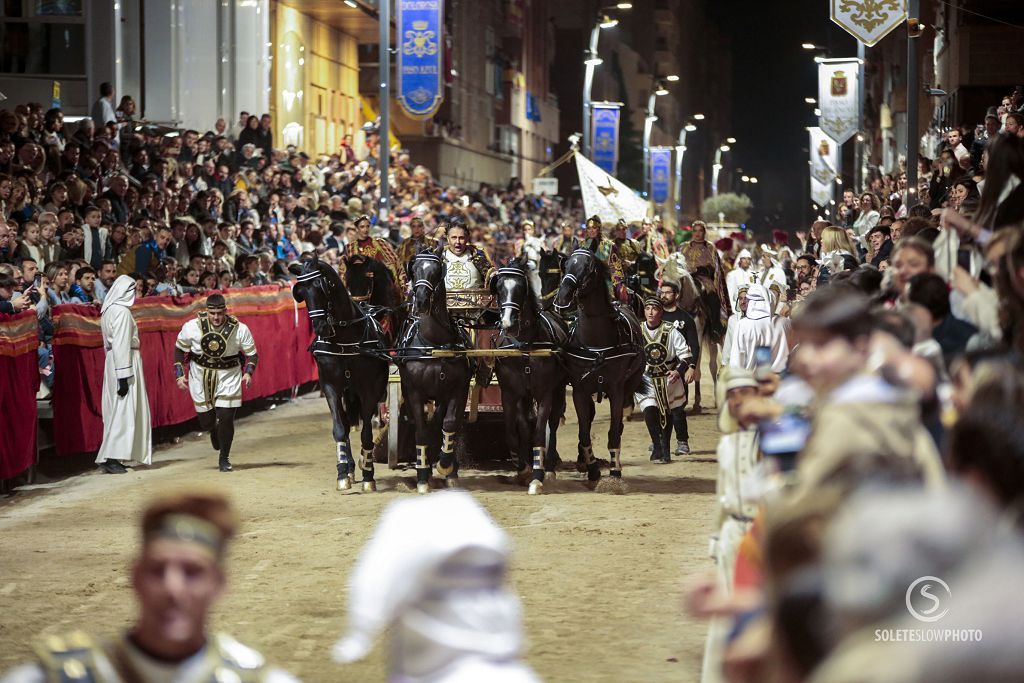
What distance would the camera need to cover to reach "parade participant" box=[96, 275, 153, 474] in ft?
53.4

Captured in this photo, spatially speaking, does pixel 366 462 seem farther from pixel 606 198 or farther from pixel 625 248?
pixel 606 198

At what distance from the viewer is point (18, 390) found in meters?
14.7

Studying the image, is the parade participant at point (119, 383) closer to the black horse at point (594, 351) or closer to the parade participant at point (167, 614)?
the black horse at point (594, 351)

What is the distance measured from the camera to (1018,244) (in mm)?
5941

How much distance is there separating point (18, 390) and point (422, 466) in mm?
3926

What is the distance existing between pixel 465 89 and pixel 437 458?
167ft

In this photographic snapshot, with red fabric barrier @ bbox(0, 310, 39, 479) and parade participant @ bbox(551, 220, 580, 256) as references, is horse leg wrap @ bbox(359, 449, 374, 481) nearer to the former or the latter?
red fabric barrier @ bbox(0, 310, 39, 479)

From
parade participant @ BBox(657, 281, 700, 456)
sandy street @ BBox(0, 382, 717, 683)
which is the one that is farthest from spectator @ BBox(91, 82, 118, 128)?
parade participant @ BBox(657, 281, 700, 456)

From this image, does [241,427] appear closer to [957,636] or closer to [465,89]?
[957,636]

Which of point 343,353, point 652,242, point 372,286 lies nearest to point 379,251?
point 372,286

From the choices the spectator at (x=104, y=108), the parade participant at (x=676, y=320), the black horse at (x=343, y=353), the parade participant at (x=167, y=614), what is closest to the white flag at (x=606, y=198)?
the spectator at (x=104, y=108)

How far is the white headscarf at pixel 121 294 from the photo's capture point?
16.3m

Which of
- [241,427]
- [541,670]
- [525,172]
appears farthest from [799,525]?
[525,172]

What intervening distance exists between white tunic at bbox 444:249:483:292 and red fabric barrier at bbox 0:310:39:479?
4046mm
